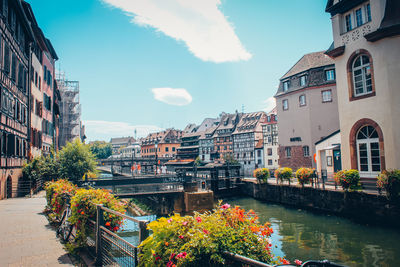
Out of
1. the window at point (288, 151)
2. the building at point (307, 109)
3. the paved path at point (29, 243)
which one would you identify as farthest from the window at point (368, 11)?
the paved path at point (29, 243)

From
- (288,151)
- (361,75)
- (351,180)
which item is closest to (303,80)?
(288,151)

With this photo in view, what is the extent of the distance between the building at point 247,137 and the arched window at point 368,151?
46.7 m

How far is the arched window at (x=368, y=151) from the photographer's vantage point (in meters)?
17.3

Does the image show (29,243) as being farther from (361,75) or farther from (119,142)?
(119,142)

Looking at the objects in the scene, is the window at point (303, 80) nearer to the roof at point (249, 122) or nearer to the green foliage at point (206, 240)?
the green foliage at point (206, 240)

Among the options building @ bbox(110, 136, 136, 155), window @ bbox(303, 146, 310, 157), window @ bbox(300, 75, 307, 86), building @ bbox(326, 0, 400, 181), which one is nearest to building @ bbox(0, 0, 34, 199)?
building @ bbox(326, 0, 400, 181)

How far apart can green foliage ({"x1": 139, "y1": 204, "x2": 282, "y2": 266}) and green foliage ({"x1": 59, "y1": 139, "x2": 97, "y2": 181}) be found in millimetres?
16993

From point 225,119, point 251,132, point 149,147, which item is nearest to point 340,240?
Result: point 251,132

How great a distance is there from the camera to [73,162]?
19.1 meters

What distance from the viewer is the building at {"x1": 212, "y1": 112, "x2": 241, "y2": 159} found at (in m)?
76.9

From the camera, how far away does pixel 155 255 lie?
3311 mm

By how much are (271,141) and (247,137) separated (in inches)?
507

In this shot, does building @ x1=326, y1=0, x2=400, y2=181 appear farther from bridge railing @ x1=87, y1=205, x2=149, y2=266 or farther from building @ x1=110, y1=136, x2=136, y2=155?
building @ x1=110, y1=136, x2=136, y2=155

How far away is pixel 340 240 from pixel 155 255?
1261 cm
